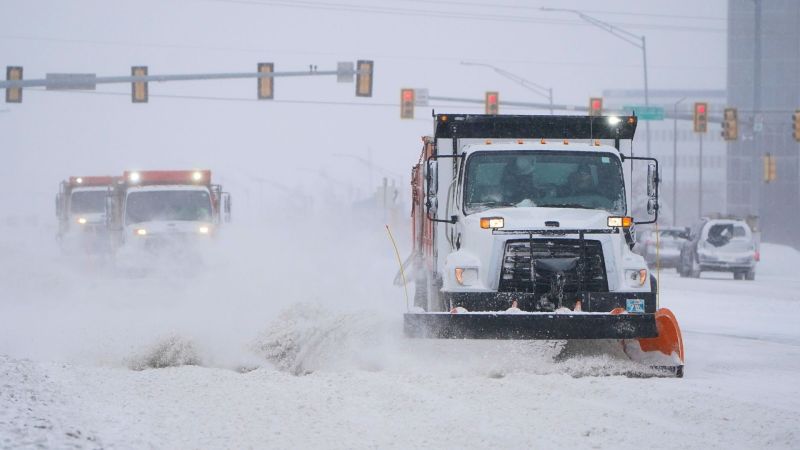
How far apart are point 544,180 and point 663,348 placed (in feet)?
7.62

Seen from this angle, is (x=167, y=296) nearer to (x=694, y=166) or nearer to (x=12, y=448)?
(x=12, y=448)

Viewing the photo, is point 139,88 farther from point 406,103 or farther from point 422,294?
point 422,294

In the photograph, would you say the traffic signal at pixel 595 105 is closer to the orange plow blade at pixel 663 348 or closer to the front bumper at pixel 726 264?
the front bumper at pixel 726 264

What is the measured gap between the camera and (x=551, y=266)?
40.0 feet

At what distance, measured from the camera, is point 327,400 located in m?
10.1

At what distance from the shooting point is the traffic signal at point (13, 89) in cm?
3369


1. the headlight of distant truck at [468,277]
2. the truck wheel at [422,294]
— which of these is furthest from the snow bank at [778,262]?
the headlight of distant truck at [468,277]

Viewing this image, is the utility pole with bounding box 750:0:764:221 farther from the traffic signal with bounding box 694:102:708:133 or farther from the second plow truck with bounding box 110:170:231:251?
the second plow truck with bounding box 110:170:231:251

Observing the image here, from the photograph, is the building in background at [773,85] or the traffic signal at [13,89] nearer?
the traffic signal at [13,89]

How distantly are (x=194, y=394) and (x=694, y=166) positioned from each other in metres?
173

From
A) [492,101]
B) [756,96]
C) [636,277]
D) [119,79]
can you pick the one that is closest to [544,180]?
[636,277]

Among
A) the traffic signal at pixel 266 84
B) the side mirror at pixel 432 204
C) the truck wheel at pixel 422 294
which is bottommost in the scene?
the truck wheel at pixel 422 294

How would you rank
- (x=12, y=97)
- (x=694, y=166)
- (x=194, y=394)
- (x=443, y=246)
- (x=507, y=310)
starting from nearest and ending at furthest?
1. (x=194, y=394)
2. (x=507, y=310)
3. (x=443, y=246)
4. (x=12, y=97)
5. (x=694, y=166)

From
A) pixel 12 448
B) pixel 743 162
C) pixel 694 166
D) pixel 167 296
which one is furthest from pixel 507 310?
pixel 694 166
